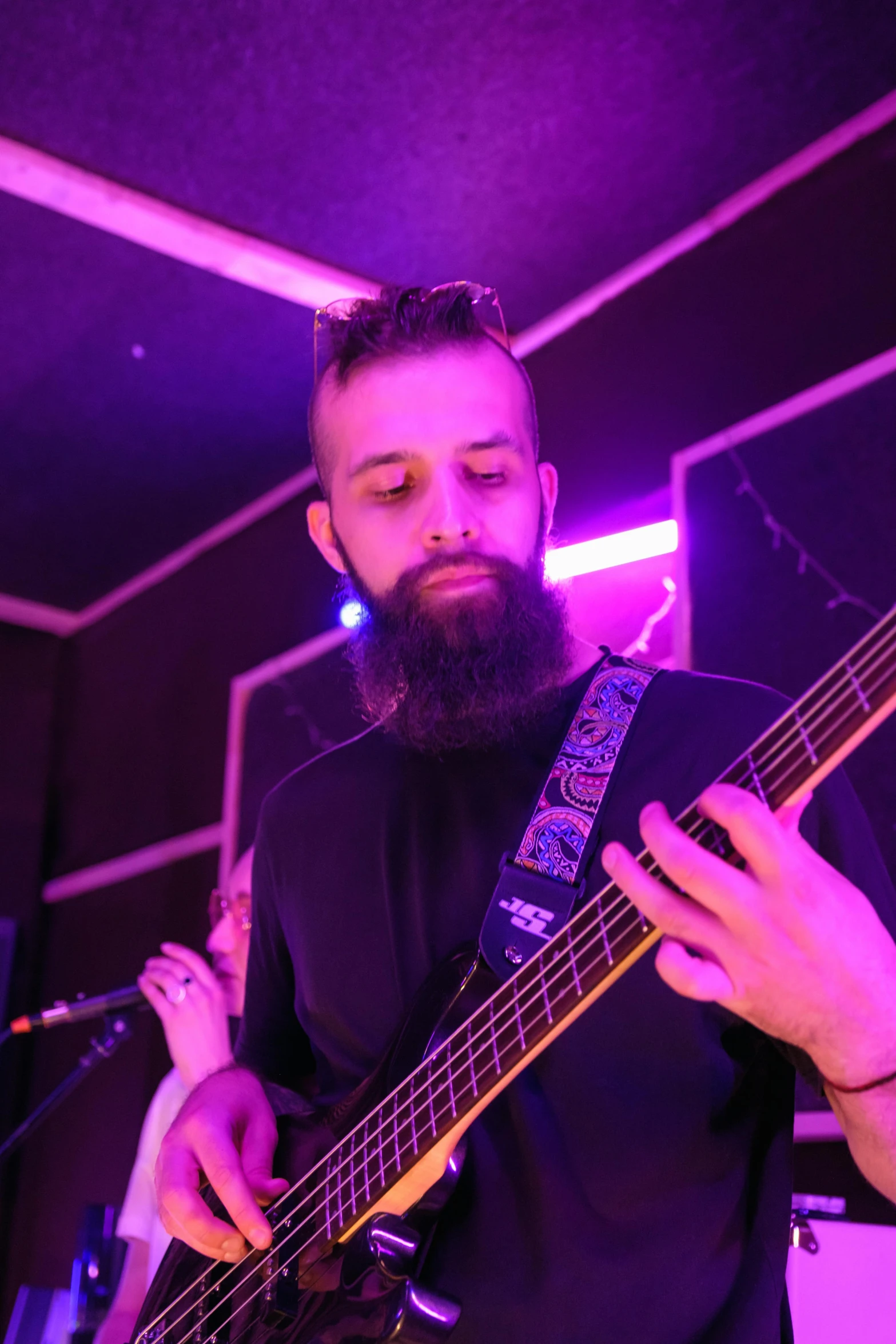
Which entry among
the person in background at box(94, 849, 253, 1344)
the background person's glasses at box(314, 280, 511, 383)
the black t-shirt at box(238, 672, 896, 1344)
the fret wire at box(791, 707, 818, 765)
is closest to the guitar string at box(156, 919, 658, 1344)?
the black t-shirt at box(238, 672, 896, 1344)

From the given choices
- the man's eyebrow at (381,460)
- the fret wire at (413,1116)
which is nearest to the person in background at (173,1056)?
the man's eyebrow at (381,460)

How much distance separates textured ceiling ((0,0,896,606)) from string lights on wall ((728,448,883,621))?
68cm

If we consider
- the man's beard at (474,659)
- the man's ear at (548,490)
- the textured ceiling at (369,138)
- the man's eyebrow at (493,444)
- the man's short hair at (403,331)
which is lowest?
the man's beard at (474,659)

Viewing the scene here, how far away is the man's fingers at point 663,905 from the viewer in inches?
35.5

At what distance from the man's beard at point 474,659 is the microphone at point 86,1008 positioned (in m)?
1.63

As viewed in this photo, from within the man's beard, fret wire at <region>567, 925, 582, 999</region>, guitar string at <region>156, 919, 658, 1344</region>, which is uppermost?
the man's beard

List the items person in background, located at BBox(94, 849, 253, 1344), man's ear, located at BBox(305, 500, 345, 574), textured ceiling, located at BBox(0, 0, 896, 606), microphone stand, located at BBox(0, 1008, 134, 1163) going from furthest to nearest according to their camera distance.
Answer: microphone stand, located at BBox(0, 1008, 134, 1163) < person in background, located at BBox(94, 849, 253, 1344) < textured ceiling, located at BBox(0, 0, 896, 606) < man's ear, located at BBox(305, 500, 345, 574)

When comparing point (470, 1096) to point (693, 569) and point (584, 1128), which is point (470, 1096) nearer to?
point (584, 1128)

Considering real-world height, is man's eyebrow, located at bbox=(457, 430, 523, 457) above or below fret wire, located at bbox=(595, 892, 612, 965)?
above

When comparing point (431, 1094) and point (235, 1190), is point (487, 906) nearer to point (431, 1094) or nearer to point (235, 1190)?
point (431, 1094)

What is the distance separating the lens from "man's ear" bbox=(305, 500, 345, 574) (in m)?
1.85

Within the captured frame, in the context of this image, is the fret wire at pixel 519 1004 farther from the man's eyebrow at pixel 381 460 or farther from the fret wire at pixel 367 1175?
the man's eyebrow at pixel 381 460

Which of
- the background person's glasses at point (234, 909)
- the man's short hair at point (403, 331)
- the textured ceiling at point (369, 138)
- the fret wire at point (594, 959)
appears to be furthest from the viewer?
the background person's glasses at point (234, 909)

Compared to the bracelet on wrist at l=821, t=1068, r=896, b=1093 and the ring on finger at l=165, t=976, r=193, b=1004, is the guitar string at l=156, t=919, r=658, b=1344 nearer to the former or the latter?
the bracelet on wrist at l=821, t=1068, r=896, b=1093
